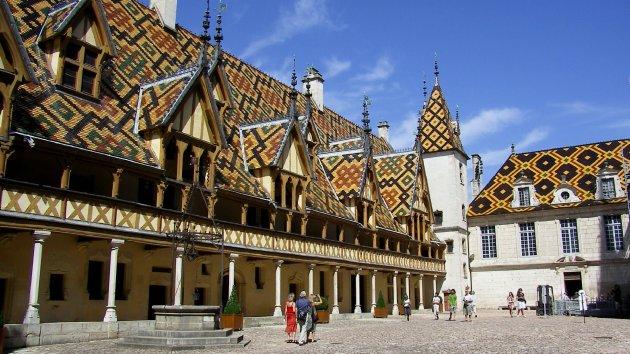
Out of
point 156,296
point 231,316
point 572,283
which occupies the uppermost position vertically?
point 572,283

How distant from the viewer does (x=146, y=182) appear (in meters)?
21.2

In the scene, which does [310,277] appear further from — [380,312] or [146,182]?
[146,182]

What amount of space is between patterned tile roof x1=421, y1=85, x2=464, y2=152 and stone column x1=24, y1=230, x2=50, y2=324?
117 feet

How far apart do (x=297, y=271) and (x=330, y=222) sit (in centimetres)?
288

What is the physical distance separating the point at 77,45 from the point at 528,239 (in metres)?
35.0

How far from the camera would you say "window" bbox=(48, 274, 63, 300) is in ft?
60.8

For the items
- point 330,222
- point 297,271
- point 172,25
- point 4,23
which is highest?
point 172,25

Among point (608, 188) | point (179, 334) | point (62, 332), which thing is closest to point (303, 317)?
point (179, 334)

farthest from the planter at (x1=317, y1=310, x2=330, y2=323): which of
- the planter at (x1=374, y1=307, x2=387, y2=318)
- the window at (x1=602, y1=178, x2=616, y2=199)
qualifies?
the window at (x1=602, y1=178, x2=616, y2=199)

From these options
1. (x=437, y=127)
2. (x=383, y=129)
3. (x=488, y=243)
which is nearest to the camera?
(x=488, y=243)

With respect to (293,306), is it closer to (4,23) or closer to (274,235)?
(274,235)

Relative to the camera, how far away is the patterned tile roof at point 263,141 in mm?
26609

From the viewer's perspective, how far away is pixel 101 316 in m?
19.7

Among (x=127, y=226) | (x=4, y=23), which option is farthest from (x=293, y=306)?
(x=4, y=23)
